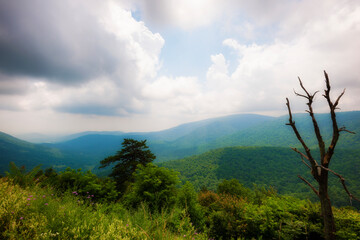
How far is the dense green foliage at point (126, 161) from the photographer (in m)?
19.3

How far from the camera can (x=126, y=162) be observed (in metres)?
20.0

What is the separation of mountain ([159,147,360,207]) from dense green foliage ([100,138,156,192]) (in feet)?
264

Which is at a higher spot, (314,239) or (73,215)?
(73,215)

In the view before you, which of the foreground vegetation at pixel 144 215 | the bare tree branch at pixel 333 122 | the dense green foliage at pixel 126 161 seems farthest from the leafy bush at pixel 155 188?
the dense green foliage at pixel 126 161

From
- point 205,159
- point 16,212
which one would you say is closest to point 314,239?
point 16,212

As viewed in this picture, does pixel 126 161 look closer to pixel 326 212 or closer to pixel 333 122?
pixel 326 212

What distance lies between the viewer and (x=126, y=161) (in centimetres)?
2012

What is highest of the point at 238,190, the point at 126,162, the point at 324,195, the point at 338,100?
the point at 338,100

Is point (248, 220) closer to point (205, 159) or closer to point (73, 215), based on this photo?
point (73, 215)

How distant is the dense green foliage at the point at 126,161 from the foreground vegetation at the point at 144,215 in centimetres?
986

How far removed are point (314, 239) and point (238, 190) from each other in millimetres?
26182

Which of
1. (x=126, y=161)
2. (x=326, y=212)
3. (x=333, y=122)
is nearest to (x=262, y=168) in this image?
(x=126, y=161)

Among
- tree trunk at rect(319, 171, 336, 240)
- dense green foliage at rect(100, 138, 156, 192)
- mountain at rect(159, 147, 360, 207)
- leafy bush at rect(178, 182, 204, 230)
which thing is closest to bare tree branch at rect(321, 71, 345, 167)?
tree trunk at rect(319, 171, 336, 240)

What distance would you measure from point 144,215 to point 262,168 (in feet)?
465
